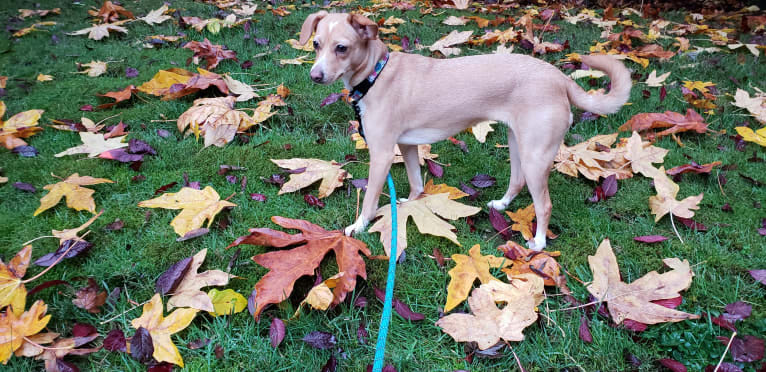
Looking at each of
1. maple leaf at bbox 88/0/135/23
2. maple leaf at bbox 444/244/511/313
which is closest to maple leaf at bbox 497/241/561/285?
maple leaf at bbox 444/244/511/313

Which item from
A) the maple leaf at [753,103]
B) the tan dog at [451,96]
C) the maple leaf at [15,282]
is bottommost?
the maple leaf at [15,282]

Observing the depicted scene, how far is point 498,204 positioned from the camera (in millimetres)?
2729

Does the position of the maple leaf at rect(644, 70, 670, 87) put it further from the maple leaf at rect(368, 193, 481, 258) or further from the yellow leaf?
the yellow leaf

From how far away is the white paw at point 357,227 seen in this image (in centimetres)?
237

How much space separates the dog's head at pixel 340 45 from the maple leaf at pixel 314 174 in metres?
0.72

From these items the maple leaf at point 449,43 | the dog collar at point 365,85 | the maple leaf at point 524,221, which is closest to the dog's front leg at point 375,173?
the dog collar at point 365,85

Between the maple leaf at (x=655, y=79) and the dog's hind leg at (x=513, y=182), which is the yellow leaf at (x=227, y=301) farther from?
the maple leaf at (x=655, y=79)

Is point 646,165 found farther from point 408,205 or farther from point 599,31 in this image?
point 599,31

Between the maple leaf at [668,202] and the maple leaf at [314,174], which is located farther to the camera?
the maple leaf at [314,174]

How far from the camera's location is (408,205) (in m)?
2.44

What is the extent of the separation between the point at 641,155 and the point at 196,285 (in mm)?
3032

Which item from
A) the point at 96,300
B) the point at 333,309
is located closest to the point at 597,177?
the point at 333,309

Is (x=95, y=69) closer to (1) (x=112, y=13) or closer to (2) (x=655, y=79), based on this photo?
(1) (x=112, y=13)

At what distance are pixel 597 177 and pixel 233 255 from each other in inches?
96.6
